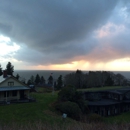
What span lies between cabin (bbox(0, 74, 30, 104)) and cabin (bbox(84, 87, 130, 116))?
13.6 m

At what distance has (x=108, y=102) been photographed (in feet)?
120

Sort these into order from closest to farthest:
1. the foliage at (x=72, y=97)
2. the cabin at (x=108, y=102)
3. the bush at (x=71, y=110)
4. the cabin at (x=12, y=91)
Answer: the bush at (x=71, y=110), the foliage at (x=72, y=97), the cabin at (x=12, y=91), the cabin at (x=108, y=102)

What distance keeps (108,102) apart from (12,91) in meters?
20.9

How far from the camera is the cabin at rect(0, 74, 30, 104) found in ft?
97.1

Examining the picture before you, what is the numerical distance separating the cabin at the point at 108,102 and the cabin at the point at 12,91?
13610mm

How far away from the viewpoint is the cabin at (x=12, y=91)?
29606mm

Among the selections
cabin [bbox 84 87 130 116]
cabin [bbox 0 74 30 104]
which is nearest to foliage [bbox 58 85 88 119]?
cabin [bbox 84 87 130 116]

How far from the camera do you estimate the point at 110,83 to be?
2739 inches

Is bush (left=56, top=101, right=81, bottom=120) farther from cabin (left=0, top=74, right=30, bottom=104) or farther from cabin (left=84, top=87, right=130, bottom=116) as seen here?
cabin (left=84, top=87, right=130, bottom=116)

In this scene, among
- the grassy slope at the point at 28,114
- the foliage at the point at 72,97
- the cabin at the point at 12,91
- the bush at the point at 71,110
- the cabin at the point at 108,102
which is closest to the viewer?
the grassy slope at the point at 28,114

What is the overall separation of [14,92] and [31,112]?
990cm

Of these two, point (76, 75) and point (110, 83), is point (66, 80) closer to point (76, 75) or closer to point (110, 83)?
point (76, 75)

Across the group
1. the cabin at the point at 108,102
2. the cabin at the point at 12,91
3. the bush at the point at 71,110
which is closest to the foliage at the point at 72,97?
the bush at the point at 71,110

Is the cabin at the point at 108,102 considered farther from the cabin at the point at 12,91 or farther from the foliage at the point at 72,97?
the cabin at the point at 12,91
